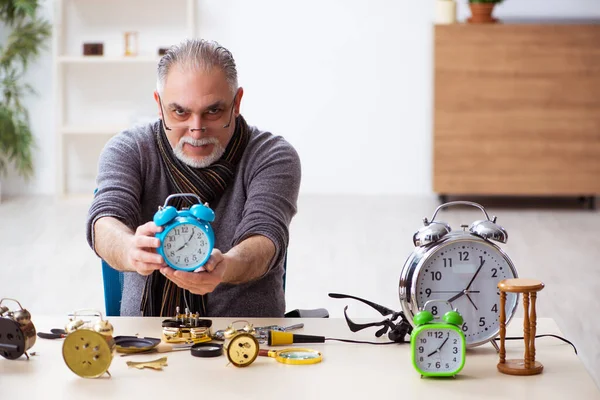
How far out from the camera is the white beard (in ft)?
6.80

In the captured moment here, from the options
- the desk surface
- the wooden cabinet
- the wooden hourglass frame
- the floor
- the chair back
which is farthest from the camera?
the wooden cabinet

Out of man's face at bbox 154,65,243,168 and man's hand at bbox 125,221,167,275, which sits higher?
man's face at bbox 154,65,243,168

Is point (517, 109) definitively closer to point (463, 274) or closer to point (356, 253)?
point (356, 253)

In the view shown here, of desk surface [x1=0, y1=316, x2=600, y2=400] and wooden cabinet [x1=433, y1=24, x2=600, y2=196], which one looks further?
wooden cabinet [x1=433, y1=24, x2=600, y2=196]

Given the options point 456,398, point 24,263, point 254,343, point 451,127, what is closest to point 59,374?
point 254,343

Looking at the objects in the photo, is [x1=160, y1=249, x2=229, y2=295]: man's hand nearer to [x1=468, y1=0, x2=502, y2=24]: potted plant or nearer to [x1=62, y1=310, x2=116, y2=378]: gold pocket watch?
[x1=62, y1=310, x2=116, y2=378]: gold pocket watch

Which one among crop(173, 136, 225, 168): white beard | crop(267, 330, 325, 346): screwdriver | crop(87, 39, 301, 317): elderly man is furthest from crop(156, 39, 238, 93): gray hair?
crop(267, 330, 325, 346): screwdriver

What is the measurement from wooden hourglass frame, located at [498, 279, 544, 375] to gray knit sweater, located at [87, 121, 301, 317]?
0.62 metres

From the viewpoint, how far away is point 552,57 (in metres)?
6.39


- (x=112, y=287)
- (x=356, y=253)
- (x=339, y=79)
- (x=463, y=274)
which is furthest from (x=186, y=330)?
(x=339, y=79)

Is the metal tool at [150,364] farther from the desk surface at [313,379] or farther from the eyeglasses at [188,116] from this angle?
the eyeglasses at [188,116]

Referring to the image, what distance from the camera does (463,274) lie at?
5.41 ft

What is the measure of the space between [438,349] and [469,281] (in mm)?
206

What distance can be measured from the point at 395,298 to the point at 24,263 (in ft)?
6.18
